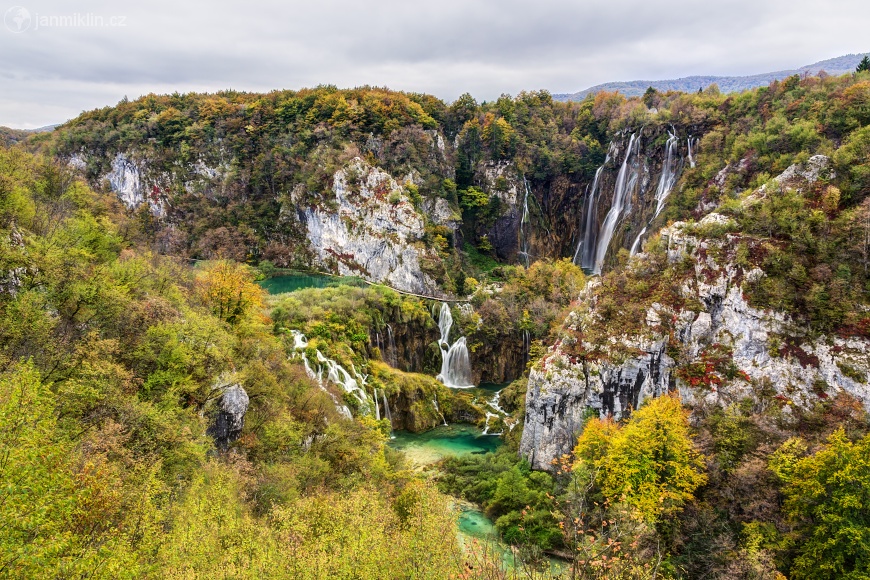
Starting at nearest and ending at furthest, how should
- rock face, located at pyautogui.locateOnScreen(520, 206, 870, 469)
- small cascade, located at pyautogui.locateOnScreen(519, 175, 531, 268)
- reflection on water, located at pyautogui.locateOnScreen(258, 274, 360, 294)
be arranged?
rock face, located at pyautogui.locateOnScreen(520, 206, 870, 469), reflection on water, located at pyautogui.locateOnScreen(258, 274, 360, 294), small cascade, located at pyautogui.locateOnScreen(519, 175, 531, 268)

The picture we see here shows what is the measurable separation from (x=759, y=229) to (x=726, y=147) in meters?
28.2

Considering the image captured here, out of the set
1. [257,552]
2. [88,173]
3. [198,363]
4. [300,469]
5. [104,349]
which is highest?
[88,173]

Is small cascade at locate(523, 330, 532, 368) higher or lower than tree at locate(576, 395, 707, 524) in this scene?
lower

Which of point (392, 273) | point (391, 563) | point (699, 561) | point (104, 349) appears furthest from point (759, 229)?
point (392, 273)

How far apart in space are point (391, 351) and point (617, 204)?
3821 centimetres

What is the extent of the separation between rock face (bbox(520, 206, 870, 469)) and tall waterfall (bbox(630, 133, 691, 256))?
90.3ft

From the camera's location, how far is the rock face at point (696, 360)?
2286 cm

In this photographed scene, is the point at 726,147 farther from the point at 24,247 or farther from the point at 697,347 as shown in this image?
the point at 24,247

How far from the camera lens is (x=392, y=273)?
5988cm

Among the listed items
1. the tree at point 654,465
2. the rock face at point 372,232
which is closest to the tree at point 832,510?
the tree at point 654,465

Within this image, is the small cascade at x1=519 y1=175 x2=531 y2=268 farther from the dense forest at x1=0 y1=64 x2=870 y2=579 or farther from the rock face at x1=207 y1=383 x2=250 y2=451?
the rock face at x1=207 y1=383 x2=250 y2=451

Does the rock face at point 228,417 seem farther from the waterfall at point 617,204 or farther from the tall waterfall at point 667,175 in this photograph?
the waterfall at point 617,204

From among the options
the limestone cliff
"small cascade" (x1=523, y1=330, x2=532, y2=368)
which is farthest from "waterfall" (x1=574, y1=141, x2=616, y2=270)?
the limestone cliff

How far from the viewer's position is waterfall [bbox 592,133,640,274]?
60625 millimetres
